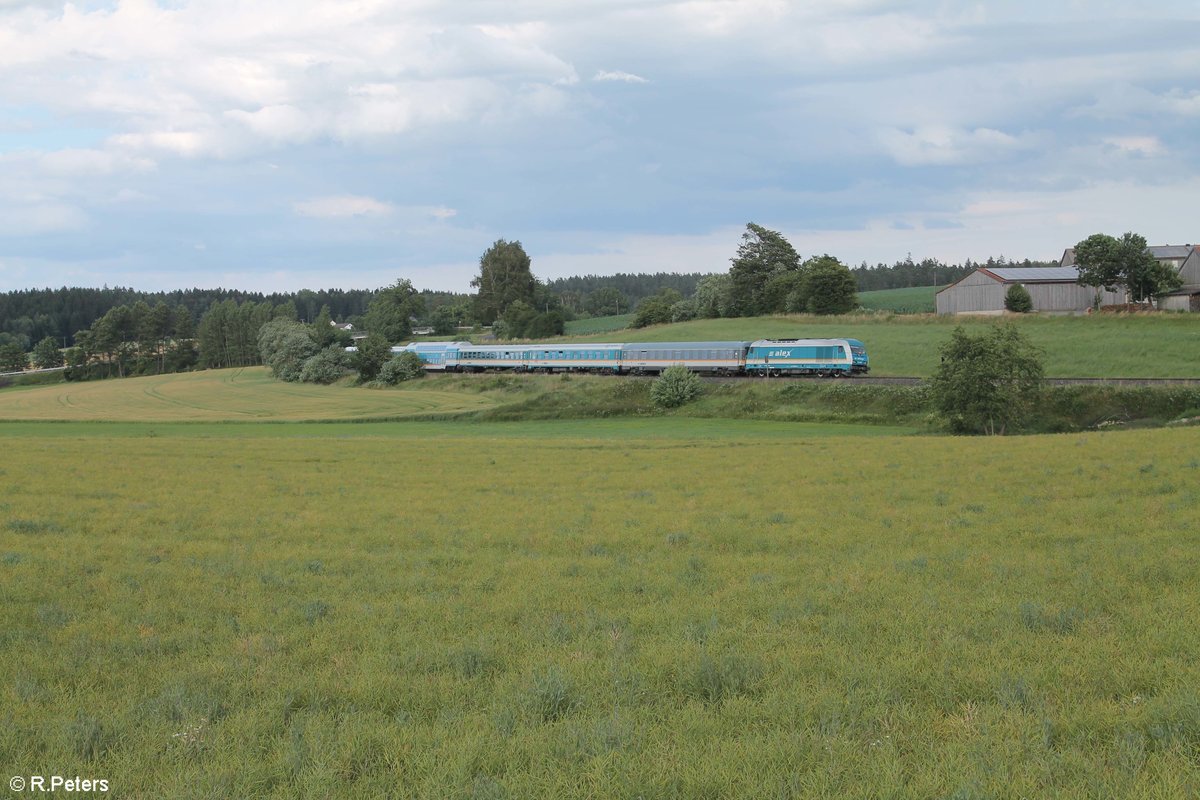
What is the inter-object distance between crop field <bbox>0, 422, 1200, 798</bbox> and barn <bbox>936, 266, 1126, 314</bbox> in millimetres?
75866

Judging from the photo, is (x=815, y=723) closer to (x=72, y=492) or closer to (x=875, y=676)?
(x=875, y=676)

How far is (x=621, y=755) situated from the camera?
19.6 ft

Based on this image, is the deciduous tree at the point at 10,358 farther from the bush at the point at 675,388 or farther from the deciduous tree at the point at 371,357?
the bush at the point at 675,388

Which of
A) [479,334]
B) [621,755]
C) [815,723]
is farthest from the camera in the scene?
[479,334]

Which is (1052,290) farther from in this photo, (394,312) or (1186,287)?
(394,312)

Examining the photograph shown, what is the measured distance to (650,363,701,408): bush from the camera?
60281mm

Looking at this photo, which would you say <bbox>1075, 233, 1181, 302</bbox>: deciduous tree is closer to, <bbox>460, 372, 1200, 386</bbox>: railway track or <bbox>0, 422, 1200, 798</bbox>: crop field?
<bbox>460, 372, 1200, 386</bbox>: railway track

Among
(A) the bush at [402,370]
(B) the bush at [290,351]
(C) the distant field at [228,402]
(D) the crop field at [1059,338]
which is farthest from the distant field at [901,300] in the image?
(C) the distant field at [228,402]

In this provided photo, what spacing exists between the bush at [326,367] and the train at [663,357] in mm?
10581

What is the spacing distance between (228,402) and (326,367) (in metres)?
18.0

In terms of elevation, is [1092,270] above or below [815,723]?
above

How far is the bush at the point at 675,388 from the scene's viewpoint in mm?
60281

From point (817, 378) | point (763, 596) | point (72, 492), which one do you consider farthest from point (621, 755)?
point (817, 378)

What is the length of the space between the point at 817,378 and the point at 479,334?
323ft
